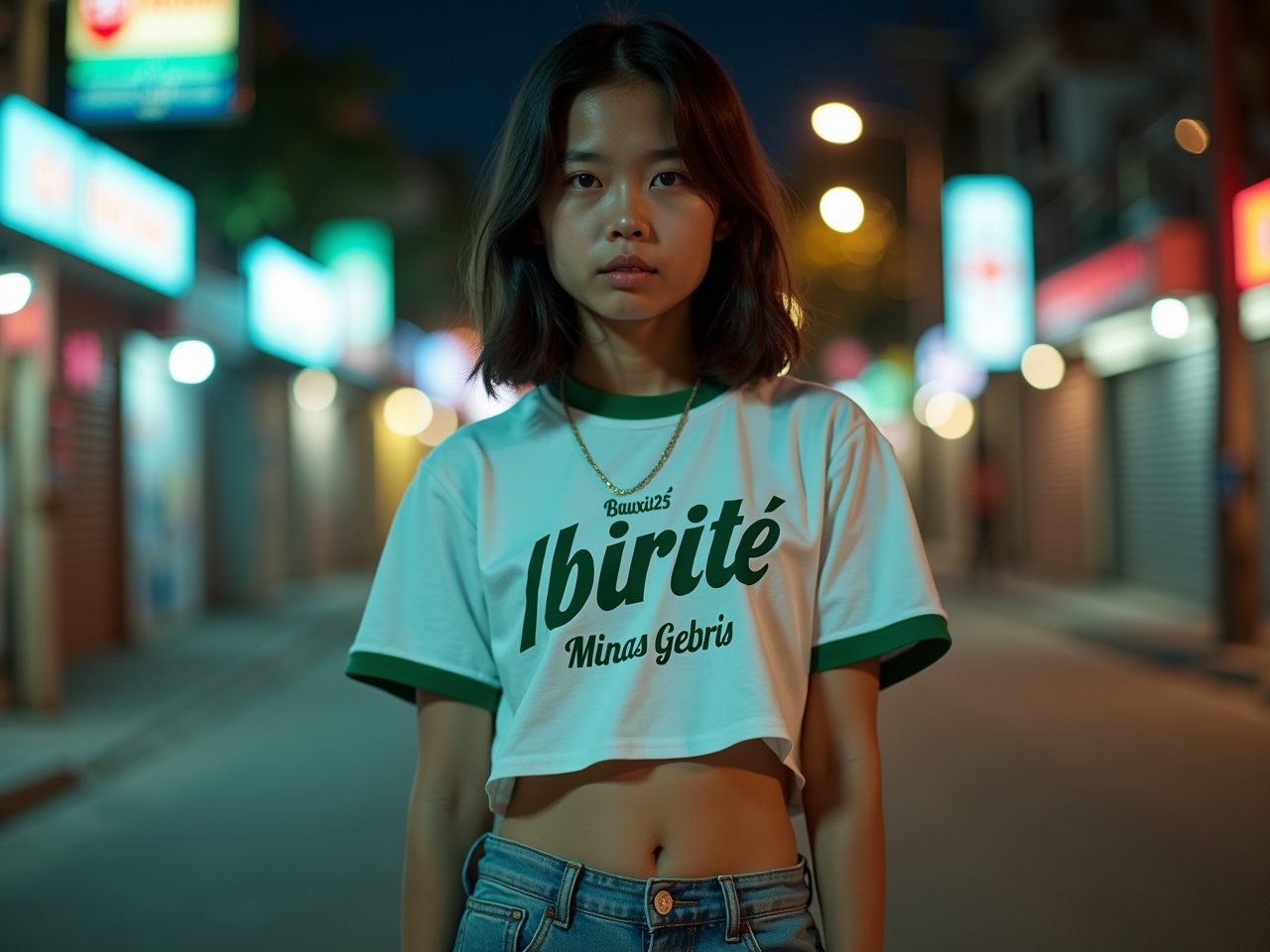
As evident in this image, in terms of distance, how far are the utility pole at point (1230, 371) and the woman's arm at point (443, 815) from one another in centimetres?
1076

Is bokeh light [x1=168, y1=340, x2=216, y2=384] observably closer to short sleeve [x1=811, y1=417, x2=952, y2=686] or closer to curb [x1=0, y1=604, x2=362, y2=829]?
curb [x1=0, y1=604, x2=362, y2=829]

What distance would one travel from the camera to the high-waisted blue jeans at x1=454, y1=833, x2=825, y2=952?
166cm

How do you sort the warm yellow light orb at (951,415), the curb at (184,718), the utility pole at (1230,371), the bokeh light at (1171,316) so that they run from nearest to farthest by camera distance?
the curb at (184,718) < the utility pole at (1230,371) < the bokeh light at (1171,316) < the warm yellow light orb at (951,415)

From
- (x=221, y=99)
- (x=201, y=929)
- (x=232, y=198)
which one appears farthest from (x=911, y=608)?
(x=232, y=198)

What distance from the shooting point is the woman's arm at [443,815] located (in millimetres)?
1820

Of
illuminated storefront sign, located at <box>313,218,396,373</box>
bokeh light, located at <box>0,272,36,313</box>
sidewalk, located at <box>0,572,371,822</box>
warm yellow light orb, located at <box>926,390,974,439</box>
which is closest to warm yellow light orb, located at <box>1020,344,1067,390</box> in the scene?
warm yellow light orb, located at <box>926,390,974,439</box>

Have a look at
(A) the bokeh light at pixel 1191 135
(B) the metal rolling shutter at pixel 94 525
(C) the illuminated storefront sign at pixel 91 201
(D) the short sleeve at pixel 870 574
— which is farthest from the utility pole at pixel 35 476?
(A) the bokeh light at pixel 1191 135

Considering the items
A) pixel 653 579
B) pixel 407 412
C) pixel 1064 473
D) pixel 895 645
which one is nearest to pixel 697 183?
pixel 653 579

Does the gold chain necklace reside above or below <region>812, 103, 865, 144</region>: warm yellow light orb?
below

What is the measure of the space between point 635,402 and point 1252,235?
37.2 ft

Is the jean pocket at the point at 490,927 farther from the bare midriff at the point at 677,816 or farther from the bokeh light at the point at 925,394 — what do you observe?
the bokeh light at the point at 925,394

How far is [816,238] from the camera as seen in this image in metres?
35.2

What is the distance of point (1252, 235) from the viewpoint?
11.6 m

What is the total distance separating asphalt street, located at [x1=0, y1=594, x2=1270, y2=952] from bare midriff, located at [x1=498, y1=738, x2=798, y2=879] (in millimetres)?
2985
